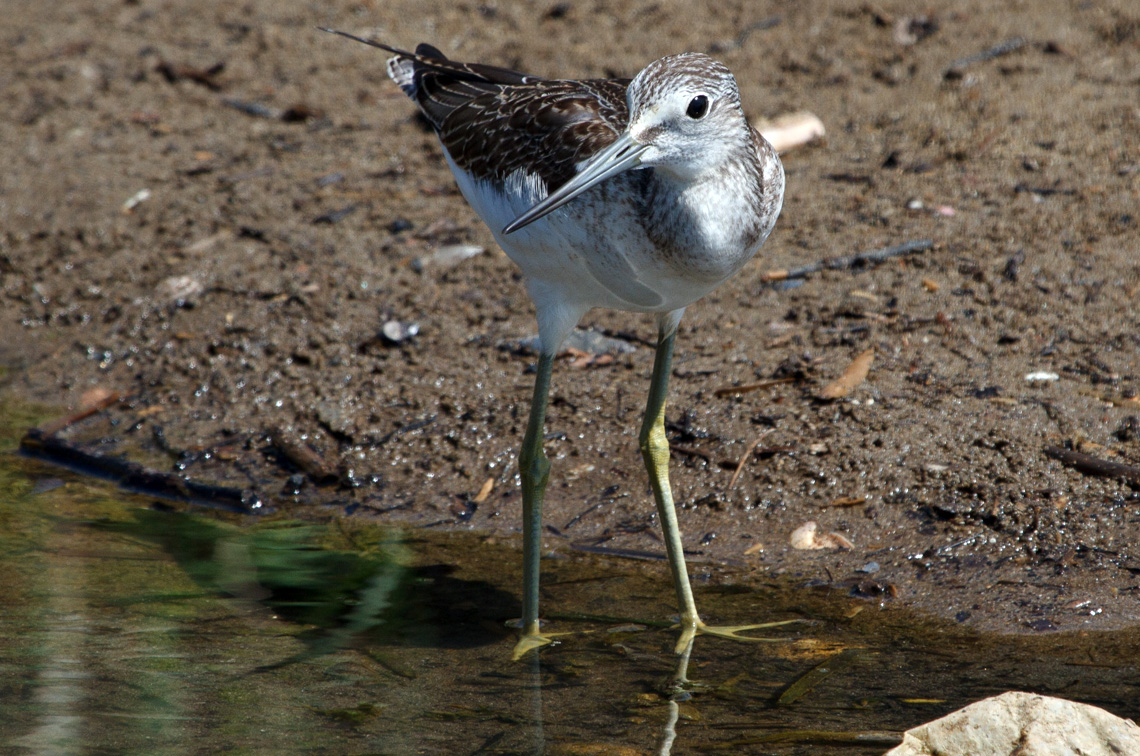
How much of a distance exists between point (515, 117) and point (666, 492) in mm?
1494

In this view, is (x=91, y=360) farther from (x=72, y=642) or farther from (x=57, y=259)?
(x=72, y=642)

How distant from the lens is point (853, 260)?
225 inches

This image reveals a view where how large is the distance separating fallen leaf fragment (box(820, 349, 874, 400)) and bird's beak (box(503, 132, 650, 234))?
1.81 meters

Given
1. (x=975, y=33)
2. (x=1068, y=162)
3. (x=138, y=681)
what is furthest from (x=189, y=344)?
(x=975, y=33)

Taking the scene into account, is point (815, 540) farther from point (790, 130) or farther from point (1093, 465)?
point (790, 130)

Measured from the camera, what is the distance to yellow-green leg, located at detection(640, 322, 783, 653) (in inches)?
154

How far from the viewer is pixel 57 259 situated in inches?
257

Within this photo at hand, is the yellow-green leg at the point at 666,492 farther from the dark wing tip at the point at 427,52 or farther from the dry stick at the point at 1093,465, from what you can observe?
the dark wing tip at the point at 427,52

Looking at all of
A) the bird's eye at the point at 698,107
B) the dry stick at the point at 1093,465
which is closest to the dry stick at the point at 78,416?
the bird's eye at the point at 698,107

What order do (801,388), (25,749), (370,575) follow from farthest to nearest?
(801,388) → (370,575) → (25,749)

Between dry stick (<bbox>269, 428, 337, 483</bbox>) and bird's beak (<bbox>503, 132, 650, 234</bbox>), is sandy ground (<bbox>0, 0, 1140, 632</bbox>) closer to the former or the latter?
dry stick (<bbox>269, 428, 337, 483</bbox>)

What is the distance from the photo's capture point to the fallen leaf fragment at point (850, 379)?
4840 mm

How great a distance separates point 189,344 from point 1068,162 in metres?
4.75

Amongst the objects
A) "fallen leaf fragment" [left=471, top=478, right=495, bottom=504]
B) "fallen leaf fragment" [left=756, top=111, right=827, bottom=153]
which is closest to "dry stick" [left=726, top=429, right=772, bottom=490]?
"fallen leaf fragment" [left=471, top=478, right=495, bottom=504]
